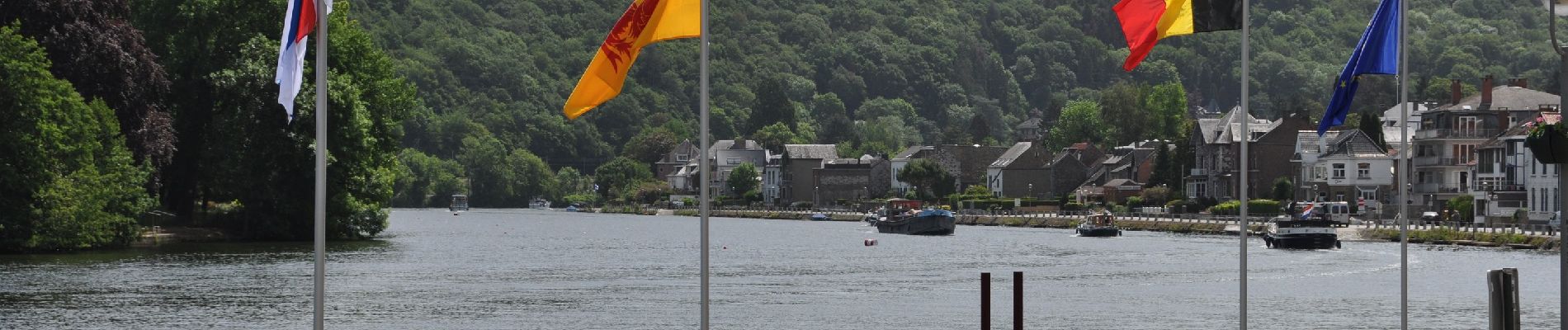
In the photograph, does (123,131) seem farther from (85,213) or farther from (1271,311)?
(1271,311)

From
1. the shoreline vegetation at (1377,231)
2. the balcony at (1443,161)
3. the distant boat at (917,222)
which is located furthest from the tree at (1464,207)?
the distant boat at (917,222)

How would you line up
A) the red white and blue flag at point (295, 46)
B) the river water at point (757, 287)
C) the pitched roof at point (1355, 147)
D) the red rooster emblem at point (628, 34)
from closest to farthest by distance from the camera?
the red rooster emblem at point (628, 34) → the red white and blue flag at point (295, 46) → the river water at point (757, 287) → the pitched roof at point (1355, 147)

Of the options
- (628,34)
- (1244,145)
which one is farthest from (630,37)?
(1244,145)

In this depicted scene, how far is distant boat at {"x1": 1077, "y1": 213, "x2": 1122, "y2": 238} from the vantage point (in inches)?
4953

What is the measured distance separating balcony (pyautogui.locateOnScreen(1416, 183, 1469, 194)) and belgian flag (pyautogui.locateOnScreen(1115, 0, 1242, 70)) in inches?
4422

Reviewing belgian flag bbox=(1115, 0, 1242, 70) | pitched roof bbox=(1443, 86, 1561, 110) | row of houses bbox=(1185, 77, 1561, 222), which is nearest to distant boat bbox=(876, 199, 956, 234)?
row of houses bbox=(1185, 77, 1561, 222)

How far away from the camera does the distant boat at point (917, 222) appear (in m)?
138

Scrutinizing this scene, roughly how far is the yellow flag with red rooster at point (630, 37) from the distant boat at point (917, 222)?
112 metres

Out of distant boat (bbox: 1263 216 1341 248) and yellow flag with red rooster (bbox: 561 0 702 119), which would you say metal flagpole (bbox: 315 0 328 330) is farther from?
distant boat (bbox: 1263 216 1341 248)

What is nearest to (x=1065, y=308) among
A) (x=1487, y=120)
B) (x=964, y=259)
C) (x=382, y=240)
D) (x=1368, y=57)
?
(x=1368, y=57)

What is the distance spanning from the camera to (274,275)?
64.6m

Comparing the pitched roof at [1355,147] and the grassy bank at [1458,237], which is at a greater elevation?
the pitched roof at [1355,147]

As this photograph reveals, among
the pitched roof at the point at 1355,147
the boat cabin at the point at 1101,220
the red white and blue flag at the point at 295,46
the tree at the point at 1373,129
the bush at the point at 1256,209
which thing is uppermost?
the tree at the point at 1373,129

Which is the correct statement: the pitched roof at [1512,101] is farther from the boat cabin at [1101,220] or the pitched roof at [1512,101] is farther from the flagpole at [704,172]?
the flagpole at [704,172]
